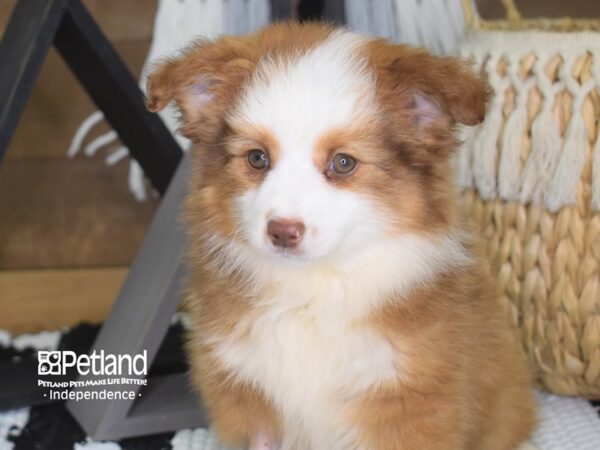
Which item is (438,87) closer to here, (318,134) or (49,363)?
(318,134)

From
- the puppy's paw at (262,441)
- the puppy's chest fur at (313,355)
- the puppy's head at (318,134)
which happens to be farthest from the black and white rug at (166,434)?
the puppy's head at (318,134)

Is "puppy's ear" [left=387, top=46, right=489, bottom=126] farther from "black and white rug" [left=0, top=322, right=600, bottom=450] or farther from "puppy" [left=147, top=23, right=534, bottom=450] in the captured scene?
"black and white rug" [left=0, top=322, right=600, bottom=450]

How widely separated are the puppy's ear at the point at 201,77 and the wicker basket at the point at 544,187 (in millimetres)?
557

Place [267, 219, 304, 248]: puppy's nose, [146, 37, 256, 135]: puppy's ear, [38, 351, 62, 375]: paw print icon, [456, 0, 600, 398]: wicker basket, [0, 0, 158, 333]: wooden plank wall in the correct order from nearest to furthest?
[267, 219, 304, 248]: puppy's nose < [146, 37, 256, 135]: puppy's ear < [456, 0, 600, 398]: wicker basket < [38, 351, 62, 375]: paw print icon < [0, 0, 158, 333]: wooden plank wall

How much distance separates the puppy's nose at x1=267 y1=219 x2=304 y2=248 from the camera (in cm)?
111

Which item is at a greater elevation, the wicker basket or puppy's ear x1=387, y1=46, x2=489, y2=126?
puppy's ear x1=387, y1=46, x2=489, y2=126

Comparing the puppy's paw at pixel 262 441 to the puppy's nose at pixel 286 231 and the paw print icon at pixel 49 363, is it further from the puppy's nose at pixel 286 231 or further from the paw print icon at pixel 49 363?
→ the paw print icon at pixel 49 363

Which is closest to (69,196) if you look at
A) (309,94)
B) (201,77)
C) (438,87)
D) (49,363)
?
(49,363)

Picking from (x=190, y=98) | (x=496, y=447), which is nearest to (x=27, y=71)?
(x=190, y=98)

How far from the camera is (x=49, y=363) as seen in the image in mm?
1811

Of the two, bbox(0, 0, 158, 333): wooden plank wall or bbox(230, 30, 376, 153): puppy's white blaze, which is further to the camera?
bbox(0, 0, 158, 333): wooden plank wall

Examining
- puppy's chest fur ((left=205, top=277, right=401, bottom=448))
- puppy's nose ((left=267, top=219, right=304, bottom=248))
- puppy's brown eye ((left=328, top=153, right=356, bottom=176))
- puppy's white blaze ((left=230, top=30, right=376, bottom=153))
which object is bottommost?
puppy's chest fur ((left=205, top=277, right=401, bottom=448))

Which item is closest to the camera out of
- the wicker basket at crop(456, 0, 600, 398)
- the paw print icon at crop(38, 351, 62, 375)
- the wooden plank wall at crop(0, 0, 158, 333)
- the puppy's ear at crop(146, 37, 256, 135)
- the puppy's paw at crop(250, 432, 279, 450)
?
the puppy's ear at crop(146, 37, 256, 135)

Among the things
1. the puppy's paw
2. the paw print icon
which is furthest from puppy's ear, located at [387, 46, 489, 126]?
the paw print icon
